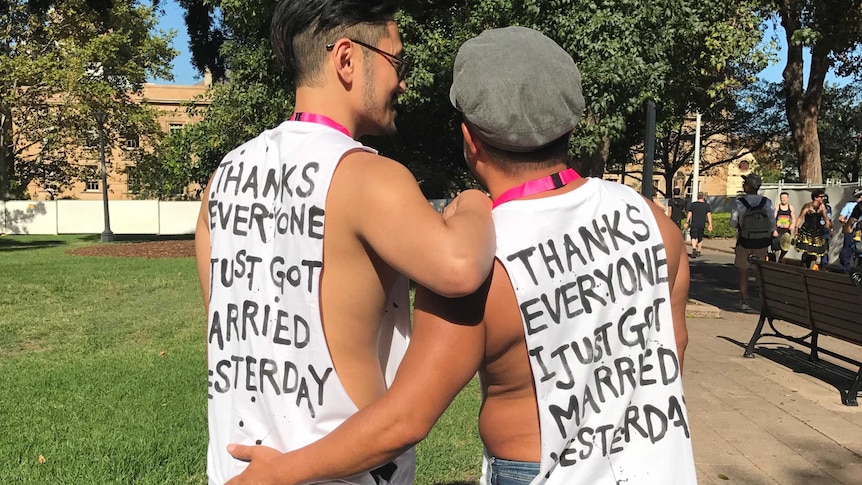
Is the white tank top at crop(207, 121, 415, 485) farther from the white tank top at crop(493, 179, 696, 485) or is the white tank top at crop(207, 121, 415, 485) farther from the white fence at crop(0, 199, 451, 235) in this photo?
the white fence at crop(0, 199, 451, 235)

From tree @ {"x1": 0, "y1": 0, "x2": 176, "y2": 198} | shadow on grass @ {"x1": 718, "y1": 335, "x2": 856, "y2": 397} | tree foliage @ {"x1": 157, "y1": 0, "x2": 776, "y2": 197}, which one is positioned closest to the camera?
shadow on grass @ {"x1": 718, "y1": 335, "x2": 856, "y2": 397}

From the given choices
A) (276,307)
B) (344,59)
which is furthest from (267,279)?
(344,59)

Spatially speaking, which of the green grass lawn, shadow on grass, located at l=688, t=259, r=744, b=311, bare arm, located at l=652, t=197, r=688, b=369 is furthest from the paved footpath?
bare arm, located at l=652, t=197, r=688, b=369

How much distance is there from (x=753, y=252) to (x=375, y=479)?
9.64 metres

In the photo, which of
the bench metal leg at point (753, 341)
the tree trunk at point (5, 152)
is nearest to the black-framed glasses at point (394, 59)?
the bench metal leg at point (753, 341)

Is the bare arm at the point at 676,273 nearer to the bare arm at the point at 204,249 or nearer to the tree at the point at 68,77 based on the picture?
the bare arm at the point at 204,249

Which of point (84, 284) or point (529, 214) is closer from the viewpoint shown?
point (529, 214)

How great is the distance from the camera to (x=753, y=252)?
32.5 ft

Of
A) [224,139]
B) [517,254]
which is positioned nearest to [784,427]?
[517,254]

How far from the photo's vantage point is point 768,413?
5.13 metres

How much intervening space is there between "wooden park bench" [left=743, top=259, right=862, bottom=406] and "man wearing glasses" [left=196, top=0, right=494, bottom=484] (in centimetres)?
512

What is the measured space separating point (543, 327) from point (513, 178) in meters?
0.31

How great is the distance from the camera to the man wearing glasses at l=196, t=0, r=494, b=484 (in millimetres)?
1392

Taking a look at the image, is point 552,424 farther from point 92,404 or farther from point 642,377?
point 92,404
